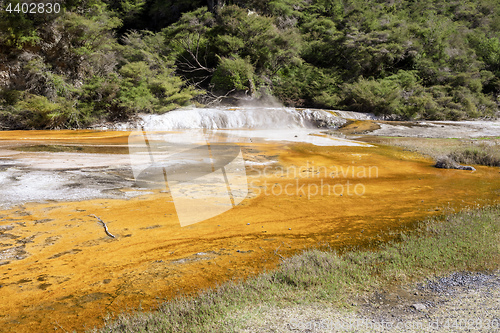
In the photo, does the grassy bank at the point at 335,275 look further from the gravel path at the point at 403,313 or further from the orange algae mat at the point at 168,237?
the orange algae mat at the point at 168,237

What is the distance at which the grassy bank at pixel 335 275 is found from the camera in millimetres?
2521

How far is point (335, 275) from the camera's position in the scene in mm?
3242

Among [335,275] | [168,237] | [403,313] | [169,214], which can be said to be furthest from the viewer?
[169,214]

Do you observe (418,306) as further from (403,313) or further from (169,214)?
(169,214)

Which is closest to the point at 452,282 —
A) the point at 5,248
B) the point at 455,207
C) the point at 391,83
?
the point at 455,207

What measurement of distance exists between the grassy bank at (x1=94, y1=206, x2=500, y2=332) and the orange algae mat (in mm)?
335

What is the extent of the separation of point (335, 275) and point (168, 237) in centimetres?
226

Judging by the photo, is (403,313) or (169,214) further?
(169,214)

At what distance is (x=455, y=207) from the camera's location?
5.50 m

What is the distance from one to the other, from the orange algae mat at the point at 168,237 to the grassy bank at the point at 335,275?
13.2 inches

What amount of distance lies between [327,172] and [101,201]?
5.48 meters

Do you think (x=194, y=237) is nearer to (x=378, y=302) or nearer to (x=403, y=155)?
(x=378, y=302)

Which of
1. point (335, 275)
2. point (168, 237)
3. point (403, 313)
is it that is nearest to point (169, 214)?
point (168, 237)

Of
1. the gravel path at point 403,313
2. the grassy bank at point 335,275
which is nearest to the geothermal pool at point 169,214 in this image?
the grassy bank at point 335,275
